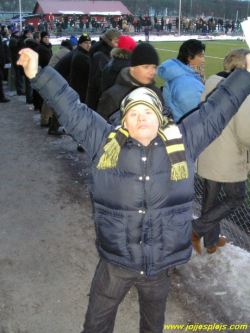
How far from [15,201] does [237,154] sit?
109 inches

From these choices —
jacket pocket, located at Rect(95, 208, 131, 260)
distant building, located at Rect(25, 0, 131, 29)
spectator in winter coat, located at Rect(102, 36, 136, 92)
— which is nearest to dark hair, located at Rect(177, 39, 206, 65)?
spectator in winter coat, located at Rect(102, 36, 136, 92)

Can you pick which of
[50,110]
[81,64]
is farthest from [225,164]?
[50,110]

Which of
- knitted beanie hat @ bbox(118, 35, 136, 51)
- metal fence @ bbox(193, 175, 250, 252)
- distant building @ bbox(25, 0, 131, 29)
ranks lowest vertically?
metal fence @ bbox(193, 175, 250, 252)

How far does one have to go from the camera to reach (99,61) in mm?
5578

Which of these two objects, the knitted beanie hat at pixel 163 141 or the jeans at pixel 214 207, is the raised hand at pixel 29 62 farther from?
the jeans at pixel 214 207

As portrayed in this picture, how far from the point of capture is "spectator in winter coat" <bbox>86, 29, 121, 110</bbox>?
561cm

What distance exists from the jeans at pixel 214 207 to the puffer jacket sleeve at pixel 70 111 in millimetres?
1591

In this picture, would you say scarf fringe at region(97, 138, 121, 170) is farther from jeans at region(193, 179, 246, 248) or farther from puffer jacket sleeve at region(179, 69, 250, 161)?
jeans at region(193, 179, 246, 248)

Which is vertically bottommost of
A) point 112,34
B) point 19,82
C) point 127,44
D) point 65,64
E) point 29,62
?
point 19,82

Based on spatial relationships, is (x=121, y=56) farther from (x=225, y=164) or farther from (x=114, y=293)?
(x=114, y=293)

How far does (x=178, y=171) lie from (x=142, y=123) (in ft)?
1.07

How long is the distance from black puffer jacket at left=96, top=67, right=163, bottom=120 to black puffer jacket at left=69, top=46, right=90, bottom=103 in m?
2.93

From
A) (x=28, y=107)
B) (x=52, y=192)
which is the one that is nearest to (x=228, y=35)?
(x=28, y=107)

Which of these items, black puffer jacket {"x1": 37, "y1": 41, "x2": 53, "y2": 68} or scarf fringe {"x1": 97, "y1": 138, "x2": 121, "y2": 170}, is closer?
scarf fringe {"x1": 97, "y1": 138, "x2": 121, "y2": 170}
